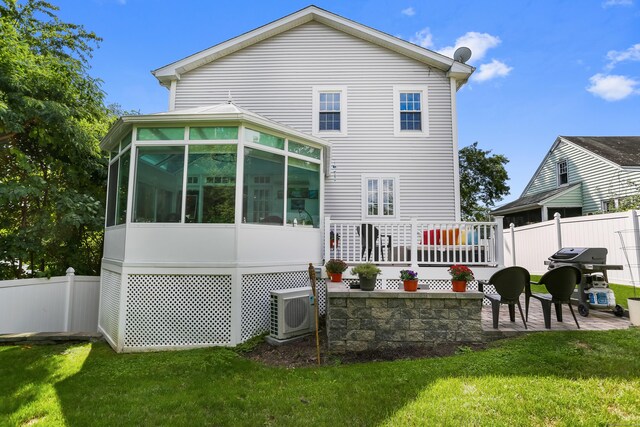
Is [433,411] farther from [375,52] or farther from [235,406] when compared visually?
[375,52]

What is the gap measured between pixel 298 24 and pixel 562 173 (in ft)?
53.5

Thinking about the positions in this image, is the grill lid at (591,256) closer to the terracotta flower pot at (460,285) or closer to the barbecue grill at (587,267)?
the barbecue grill at (587,267)

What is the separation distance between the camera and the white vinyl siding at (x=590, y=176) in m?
13.5

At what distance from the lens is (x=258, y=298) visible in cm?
555

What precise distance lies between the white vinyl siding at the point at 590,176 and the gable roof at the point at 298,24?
9628mm

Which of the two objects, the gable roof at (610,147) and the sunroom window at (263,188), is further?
the gable roof at (610,147)

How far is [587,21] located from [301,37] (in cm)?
907

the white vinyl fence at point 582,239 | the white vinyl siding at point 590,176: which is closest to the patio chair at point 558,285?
the white vinyl fence at point 582,239

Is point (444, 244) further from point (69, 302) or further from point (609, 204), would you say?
point (609, 204)

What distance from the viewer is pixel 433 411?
280 cm

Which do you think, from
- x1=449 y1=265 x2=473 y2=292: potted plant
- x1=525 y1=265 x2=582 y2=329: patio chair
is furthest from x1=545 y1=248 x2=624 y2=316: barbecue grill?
x1=449 y1=265 x2=473 y2=292: potted plant

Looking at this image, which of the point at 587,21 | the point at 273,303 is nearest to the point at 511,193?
the point at 587,21

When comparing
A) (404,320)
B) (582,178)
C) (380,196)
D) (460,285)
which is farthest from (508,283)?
(582,178)

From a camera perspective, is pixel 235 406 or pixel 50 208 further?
pixel 50 208
